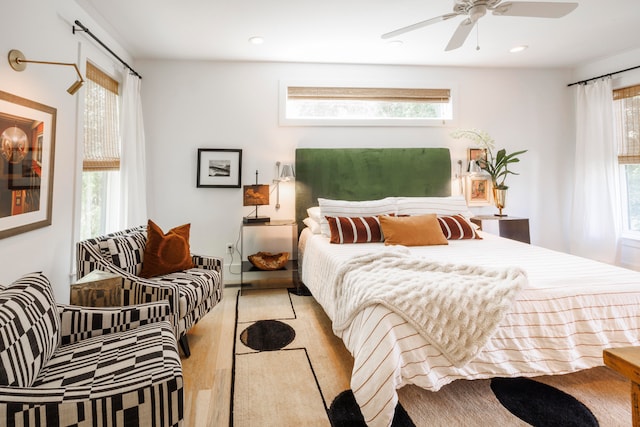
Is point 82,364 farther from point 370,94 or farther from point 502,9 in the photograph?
point 370,94

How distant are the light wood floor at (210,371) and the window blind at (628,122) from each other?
178 inches

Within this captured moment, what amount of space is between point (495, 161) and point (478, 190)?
0.42m

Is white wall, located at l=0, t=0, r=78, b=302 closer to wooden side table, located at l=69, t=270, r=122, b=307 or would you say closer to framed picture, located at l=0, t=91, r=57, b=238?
framed picture, located at l=0, t=91, r=57, b=238

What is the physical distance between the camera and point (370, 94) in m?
4.32

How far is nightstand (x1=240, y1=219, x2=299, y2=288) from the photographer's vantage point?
3932mm

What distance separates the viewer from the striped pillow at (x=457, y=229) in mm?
3467

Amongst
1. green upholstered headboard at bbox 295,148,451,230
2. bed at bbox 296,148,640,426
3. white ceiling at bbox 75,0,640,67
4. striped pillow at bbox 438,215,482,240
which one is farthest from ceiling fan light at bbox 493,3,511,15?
green upholstered headboard at bbox 295,148,451,230

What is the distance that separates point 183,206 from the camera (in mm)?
4117

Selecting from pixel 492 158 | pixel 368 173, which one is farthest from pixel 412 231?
pixel 492 158

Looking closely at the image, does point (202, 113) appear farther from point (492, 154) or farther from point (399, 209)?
point (492, 154)

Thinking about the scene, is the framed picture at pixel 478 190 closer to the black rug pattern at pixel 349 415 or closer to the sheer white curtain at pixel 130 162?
the black rug pattern at pixel 349 415

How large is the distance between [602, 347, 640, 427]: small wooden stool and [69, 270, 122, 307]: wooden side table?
2.36 meters

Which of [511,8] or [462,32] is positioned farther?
[462,32]

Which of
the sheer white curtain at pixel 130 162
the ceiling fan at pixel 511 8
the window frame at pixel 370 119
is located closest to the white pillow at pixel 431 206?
the window frame at pixel 370 119
